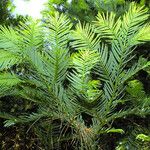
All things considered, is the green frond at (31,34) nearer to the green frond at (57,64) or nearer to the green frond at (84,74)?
the green frond at (57,64)

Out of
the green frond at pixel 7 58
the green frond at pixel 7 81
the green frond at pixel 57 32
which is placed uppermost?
the green frond at pixel 57 32

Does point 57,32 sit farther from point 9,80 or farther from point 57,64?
point 9,80

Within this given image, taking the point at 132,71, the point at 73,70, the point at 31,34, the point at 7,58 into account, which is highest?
the point at 31,34

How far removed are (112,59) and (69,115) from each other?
43 cm

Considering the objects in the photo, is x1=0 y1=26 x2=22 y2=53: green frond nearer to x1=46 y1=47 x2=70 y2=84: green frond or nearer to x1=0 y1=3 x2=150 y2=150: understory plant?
x1=0 y1=3 x2=150 y2=150: understory plant

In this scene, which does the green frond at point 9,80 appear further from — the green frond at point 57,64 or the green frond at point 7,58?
the green frond at point 57,64

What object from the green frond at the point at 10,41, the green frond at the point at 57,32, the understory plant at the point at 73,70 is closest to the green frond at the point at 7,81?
the understory plant at the point at 73,70

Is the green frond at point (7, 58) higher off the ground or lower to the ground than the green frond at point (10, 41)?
lower

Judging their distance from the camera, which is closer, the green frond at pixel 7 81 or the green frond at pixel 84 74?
the green frond at pixel 84 74

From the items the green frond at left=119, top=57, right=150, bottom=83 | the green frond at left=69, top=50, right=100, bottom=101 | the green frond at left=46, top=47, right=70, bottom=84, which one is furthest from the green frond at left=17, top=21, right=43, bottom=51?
the green frond at left=119, top=57, right=150, bottom=83

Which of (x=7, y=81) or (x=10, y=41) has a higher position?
(x=10, y=41)

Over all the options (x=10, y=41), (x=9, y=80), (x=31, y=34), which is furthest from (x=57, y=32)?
(x=9, y=80)

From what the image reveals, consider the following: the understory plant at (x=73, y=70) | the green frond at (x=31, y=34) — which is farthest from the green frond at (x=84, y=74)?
the green frond at (x=31, y=34)

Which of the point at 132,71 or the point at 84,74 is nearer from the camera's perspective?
the point at 84,74
